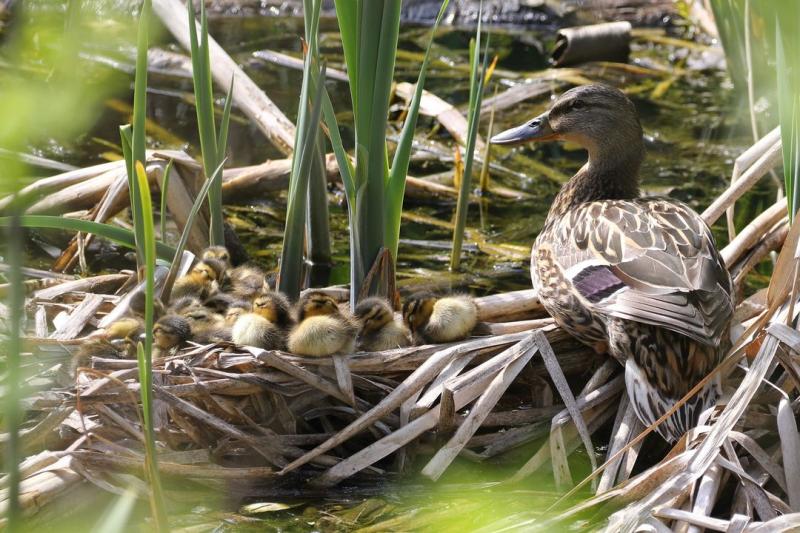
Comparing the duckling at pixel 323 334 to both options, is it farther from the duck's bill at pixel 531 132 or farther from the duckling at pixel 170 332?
the duck's bill at pixel 531 132

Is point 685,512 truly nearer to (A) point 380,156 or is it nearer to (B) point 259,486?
(B) point 259,486

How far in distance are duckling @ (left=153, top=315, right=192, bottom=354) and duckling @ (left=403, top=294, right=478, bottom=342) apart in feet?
2.51

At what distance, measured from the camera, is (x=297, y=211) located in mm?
3623

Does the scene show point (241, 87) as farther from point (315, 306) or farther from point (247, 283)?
point (315, 306)

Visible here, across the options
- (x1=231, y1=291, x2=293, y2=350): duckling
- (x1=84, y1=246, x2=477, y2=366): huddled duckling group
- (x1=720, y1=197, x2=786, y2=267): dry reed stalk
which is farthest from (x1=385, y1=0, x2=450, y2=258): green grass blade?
(x1=720, y1=197, x2=786, y2=267): dry reed stalk

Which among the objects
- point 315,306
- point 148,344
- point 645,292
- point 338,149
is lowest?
point 315,306

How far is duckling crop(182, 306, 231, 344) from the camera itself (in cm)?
340

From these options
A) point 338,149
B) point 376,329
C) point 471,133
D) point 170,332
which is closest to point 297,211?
point 338,149

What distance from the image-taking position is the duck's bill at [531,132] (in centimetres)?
434

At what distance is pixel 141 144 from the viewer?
3.34 metres

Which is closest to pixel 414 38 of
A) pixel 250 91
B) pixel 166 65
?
pixel 166 65

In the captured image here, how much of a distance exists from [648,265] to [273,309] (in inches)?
49.0

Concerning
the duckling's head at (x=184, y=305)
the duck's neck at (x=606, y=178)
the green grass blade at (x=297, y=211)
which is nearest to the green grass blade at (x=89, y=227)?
the duckling's head at (x=184, y=305)

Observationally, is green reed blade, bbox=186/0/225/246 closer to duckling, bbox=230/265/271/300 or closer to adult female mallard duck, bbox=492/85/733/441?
duckling, bbox=230/265/271/300
